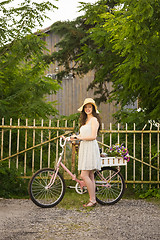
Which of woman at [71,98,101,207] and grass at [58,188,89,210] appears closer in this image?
woman at [71,98,101,207]

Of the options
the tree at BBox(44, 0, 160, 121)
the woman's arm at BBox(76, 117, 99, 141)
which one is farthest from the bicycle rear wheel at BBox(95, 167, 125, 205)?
the tree at BBox(44, 0, 160, 121)

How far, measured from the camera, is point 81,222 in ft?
18.0

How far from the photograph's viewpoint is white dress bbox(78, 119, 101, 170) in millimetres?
6473

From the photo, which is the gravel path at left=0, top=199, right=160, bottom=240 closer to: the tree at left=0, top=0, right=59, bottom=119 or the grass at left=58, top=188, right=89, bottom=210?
the grass at left=58, top=188, right=89, bottom=210

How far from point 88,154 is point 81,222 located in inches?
54.6

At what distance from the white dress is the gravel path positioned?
77 centimetres

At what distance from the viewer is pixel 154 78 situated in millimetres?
7707

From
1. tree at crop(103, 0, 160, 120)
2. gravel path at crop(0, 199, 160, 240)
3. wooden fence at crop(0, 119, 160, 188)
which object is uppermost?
tree at crop(103, 0, 160, 120)

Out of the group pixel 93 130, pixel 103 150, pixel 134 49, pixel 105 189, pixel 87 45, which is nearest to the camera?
pixel 93 130

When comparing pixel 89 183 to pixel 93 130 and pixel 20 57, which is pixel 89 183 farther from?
pixel 20 57

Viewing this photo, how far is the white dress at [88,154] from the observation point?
6.47m

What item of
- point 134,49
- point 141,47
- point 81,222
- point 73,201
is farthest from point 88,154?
point 141,47

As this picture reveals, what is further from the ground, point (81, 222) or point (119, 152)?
point (119, 152)

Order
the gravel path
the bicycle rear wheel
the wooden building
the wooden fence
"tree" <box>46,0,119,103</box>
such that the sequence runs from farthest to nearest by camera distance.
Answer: the wooden building < "tree" <box>46,0,119,103</box> < the wooden fence < the bicycle rear wheel < the gravel path
